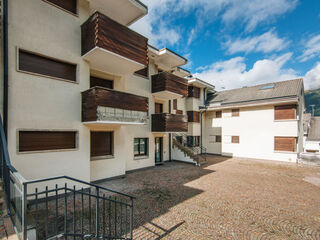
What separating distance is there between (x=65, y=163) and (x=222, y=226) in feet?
20.9

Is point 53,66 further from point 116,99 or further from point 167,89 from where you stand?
point 167,89

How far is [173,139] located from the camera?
1505 centimetres

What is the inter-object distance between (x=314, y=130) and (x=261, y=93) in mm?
17705

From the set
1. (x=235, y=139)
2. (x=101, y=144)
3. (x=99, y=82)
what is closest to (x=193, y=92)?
(x=235, y=139)

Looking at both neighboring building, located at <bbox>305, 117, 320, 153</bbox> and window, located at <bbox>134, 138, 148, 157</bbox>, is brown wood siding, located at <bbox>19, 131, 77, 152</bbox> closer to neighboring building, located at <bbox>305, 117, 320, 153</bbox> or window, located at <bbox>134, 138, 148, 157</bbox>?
window, located at <bbox>134, 138, 148, 157</bbox>

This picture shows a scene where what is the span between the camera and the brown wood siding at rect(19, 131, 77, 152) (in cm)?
589

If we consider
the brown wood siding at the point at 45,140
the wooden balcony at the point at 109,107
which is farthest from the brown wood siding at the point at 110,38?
the brown wood siding at the point at 45,140

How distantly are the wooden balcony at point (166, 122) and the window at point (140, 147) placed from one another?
3.77 feet

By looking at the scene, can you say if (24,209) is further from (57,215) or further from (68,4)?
(68,4)

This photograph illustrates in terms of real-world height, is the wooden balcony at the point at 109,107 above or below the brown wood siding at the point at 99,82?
below

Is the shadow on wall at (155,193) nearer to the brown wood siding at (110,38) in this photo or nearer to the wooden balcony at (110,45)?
the wooden balcony at (110,45)

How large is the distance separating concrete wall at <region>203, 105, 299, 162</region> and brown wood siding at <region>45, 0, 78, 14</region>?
16.4m

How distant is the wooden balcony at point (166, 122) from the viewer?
37.5 feet

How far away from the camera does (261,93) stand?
17.3 metres
